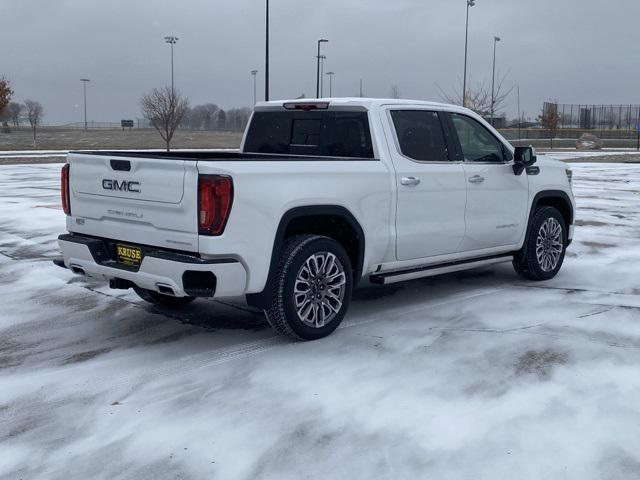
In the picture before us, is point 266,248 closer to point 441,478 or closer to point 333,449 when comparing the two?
point 333,449

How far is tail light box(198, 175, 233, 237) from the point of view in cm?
534

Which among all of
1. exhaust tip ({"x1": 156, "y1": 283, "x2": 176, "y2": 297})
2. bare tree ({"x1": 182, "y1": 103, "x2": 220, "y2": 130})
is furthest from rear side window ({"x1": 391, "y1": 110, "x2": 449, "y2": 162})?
bare tree ({"x1": 182, "y1": 103, "x2": 220, "y2": 130})

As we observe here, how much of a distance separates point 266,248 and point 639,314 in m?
3.49

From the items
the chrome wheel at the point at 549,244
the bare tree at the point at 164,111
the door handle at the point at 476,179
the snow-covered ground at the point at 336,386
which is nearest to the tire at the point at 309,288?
the snow-covered ground at the point at 336,386

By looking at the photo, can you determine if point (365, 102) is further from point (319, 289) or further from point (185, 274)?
point (185, 274)

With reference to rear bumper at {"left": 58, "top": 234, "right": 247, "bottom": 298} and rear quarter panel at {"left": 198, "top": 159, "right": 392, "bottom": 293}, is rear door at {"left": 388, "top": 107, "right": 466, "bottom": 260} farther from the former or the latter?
rear bumper at {"left": 58, "top": 234, "right": 247, "bottom": 298}

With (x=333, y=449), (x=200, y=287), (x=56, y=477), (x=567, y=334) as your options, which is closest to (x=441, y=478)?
(x=333, y=449)

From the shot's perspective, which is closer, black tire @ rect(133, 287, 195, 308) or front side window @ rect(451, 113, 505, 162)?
black tire @ rect(133, 287, 195, 308)

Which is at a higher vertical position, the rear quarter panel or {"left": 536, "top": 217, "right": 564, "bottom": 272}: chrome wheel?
the rear quarter panel

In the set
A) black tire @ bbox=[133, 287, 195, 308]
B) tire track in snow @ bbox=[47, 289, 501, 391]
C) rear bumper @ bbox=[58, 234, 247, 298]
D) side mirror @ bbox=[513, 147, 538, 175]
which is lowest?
tire track in snow @ bbox=[47, 289, 501, 391]

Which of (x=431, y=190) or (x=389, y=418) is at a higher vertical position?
(x=431, y=190)

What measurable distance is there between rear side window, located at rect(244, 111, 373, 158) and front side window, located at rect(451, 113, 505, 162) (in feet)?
3.68

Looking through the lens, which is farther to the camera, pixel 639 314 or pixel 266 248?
pixel 639 314

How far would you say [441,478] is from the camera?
151 inches
